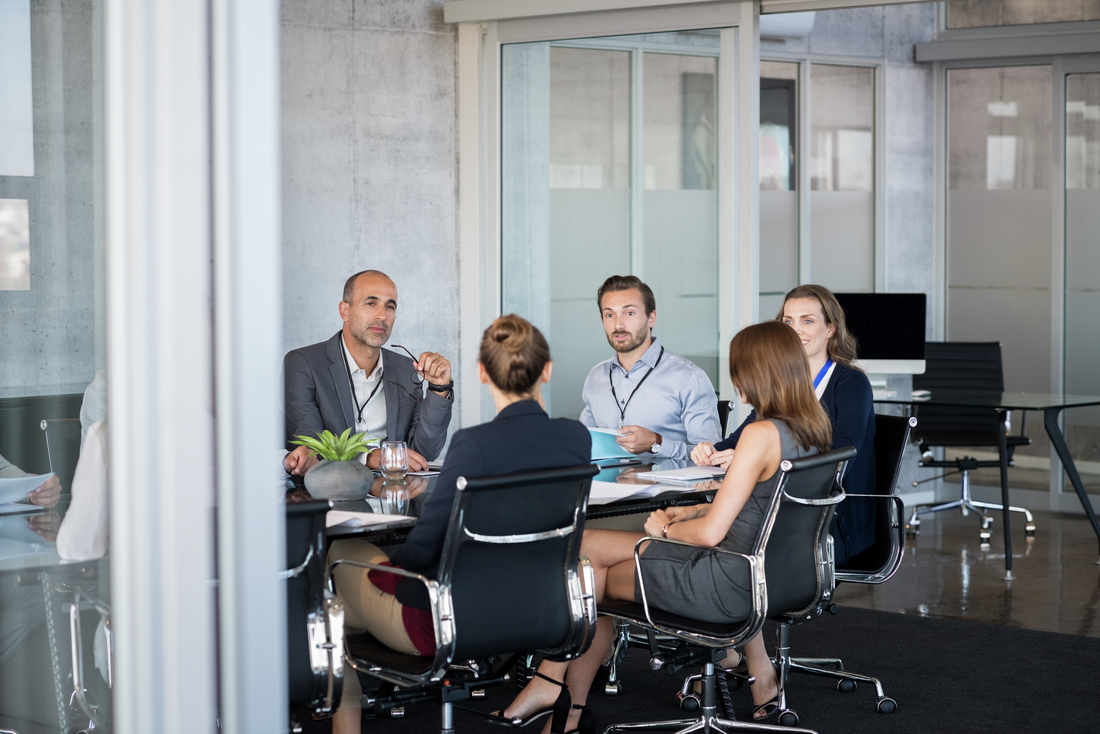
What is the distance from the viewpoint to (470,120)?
666cm

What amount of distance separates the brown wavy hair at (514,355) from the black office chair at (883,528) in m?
1.41

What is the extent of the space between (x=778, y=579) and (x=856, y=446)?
2.90 feet

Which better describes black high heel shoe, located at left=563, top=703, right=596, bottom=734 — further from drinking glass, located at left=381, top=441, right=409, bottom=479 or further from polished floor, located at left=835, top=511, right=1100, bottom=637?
polished floor, located at left=835, top=511, right=1100, bottom=637

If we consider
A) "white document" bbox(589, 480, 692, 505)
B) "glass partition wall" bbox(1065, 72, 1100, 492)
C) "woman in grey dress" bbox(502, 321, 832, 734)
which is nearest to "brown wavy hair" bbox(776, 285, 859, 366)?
"woman in grey dress" bbox(502, 321, 832, 734)

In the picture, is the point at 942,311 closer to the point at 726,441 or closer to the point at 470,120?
the point at 470,120

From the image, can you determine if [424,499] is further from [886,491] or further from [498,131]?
[498,131]

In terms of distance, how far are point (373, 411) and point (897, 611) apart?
8.88 feet

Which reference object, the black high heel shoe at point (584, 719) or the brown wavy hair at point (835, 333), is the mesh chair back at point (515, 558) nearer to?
the black high heel shoe at point (584, 719)

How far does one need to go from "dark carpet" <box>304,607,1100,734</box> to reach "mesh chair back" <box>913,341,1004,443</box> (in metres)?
2.37

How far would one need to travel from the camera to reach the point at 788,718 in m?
3.80

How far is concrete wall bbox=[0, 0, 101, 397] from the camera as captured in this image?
1977mm

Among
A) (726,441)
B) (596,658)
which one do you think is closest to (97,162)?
(596,658)

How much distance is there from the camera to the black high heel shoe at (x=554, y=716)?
3465 mm

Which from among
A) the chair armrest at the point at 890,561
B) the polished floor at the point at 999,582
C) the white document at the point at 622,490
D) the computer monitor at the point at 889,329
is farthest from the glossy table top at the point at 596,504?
the computer monitor at the point at 889,329
